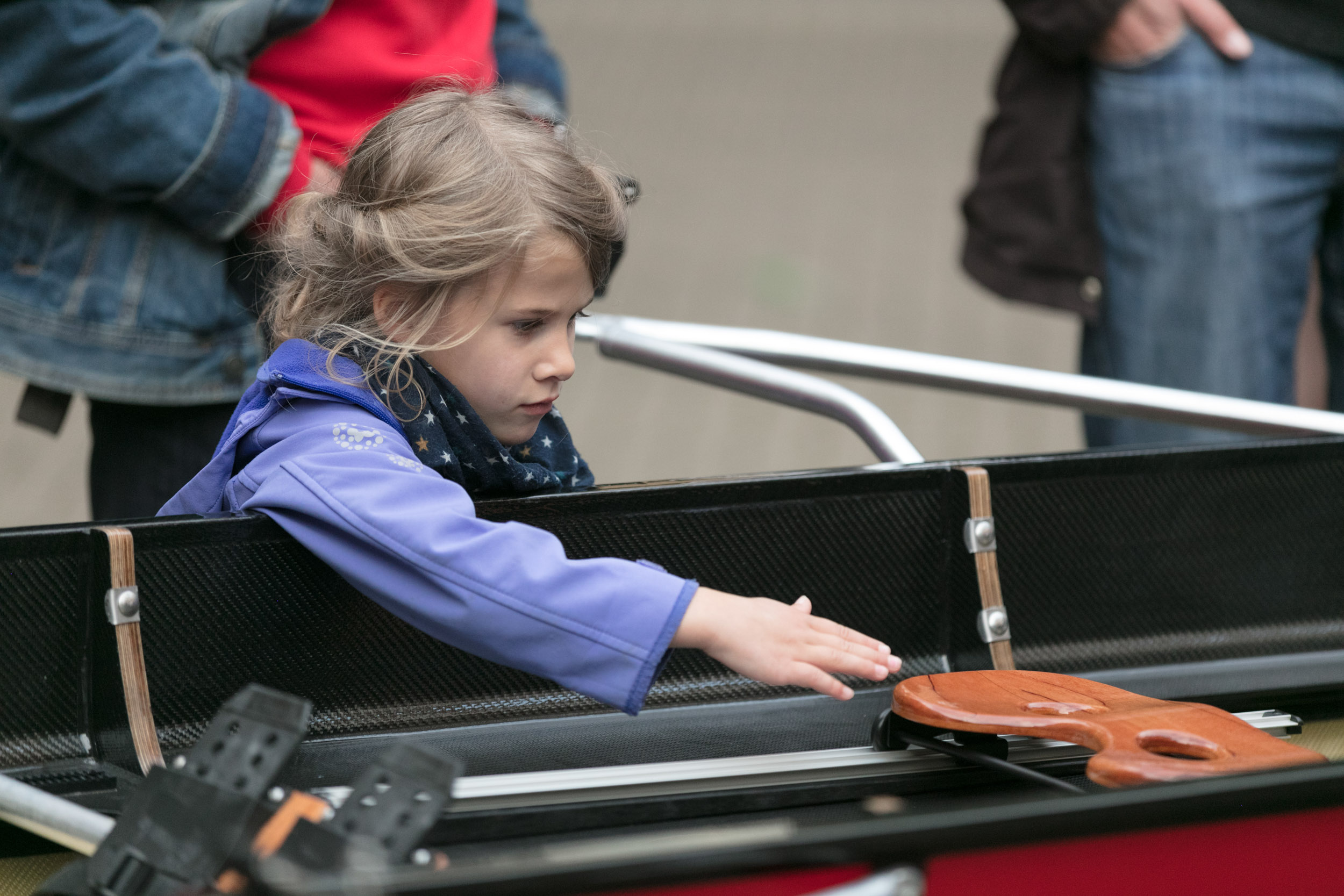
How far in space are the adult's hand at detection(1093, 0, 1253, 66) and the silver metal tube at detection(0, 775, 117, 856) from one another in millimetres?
1915

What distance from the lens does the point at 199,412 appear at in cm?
182

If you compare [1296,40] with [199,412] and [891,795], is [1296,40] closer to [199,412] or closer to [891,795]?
[891,795]

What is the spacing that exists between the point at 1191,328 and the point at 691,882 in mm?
1789

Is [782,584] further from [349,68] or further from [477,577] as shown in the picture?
[349,68]

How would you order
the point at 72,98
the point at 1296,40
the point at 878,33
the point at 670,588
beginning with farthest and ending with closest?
the point at 878,33 → the point at 1296,40 → the point at 72,98 → the point at 670,588

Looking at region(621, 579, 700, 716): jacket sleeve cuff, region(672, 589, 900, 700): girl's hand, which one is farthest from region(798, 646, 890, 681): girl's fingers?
region(621, 579, 700, 716): jacket sleeve cuff

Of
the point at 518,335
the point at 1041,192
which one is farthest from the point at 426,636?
the point at 1041,192

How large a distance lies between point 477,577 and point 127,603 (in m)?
0.37

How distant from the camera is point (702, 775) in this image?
1.33m

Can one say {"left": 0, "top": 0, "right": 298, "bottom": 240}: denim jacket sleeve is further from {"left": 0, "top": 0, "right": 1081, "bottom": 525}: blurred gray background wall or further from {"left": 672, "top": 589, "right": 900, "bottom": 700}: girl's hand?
{"left": 672, "top": 589, "right": 900, "bottom": 700}: girl's hand

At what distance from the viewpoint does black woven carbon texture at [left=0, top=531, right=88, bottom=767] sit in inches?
52.5

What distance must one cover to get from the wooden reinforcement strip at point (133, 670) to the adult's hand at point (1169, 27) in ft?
5.62

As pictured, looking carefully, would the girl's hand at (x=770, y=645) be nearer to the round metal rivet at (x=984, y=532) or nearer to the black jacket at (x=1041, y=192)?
the round metal rivet at (x=984, y=532)

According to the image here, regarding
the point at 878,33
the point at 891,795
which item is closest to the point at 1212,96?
the point at 891,795
